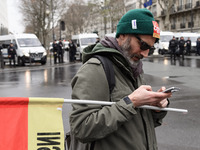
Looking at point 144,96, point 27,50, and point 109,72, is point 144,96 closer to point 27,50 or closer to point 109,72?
point 109,72

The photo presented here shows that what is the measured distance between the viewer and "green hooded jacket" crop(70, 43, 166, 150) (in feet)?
5.57

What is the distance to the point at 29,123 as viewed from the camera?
1.93m

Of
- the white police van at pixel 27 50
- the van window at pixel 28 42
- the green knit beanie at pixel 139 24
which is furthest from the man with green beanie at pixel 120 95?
the van window at pixel 28 42

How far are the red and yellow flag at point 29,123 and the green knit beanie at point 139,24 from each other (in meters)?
0.66

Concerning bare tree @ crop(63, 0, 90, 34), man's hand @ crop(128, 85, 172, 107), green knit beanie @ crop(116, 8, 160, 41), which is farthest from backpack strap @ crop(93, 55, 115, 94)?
bare tree @ crop(63, 0, 90, 34)

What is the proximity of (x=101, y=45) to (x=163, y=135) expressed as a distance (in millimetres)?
3513

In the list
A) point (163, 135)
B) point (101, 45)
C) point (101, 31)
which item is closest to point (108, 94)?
point (101, 45)

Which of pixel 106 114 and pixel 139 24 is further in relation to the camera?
pixel 139 24

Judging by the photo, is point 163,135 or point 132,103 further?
point 163,135

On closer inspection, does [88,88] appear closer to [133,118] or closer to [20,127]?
[133,118]

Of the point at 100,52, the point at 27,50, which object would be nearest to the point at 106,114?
the point at 100,52

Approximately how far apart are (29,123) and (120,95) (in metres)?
0.64

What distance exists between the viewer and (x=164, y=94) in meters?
1.74

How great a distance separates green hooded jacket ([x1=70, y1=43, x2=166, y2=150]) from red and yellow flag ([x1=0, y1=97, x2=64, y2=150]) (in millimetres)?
198
